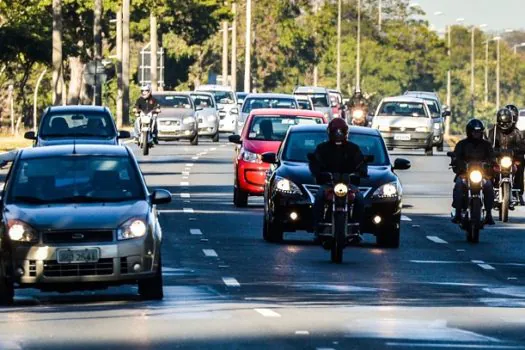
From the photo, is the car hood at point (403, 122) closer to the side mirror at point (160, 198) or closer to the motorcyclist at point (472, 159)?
the motorcyclist at point (472, 159)

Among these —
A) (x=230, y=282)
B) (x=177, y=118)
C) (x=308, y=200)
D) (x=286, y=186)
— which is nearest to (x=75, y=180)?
(x=230, y=282)

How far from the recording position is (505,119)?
30094 millimetres

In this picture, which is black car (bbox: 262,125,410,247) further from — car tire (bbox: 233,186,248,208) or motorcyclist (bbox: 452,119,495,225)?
car tire (bbox: 233,186,248,208)

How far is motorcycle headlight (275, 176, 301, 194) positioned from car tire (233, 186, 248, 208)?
7132 millimetres

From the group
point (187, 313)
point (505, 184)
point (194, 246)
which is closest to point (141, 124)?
point (505, 184)

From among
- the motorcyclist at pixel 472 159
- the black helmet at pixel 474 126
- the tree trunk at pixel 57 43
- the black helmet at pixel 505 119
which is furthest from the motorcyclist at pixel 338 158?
the tree trunk at pixel 57 43

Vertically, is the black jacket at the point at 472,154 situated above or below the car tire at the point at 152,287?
Result: above

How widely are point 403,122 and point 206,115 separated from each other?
9700mm

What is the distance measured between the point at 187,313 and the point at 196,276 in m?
4.06

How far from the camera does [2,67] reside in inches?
3489

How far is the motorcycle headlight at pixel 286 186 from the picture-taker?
80.6ft

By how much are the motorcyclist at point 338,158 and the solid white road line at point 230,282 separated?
3172 millimetres

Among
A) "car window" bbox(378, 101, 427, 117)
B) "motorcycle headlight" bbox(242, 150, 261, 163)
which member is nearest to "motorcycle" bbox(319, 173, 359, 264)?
"motorcycle headlight" bbox(242, 150, 261, 163)

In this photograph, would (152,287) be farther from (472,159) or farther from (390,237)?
(472,159)
